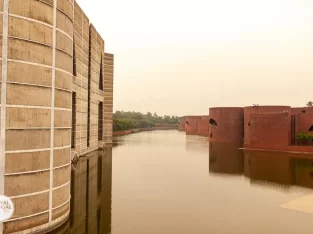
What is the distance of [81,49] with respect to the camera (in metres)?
32.7

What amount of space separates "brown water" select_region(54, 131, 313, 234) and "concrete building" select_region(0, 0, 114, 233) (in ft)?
5.55

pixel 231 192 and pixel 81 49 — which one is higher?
pixel 81 49

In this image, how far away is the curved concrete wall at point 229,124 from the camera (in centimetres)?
5312

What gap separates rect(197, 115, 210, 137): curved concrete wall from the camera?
253 ft

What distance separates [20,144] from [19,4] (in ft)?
16.4

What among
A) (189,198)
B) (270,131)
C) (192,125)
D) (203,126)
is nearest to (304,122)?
(270,131)

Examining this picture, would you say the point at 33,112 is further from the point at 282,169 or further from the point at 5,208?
the point at 282,169

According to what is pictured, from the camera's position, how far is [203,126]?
7975 centimetres

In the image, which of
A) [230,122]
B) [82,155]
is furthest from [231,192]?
[230,122]

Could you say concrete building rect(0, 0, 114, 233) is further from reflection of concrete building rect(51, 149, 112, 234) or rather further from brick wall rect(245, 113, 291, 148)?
brick wall rect(245, 113, 291, 148)

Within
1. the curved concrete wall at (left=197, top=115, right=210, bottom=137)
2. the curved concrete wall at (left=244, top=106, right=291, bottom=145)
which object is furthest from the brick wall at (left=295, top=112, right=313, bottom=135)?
the curved concrete wall at (left=197, top=115, right=210, bottom=137)

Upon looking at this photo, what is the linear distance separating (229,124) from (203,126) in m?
26.5

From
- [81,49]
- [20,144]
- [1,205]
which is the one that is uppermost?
[81,49]

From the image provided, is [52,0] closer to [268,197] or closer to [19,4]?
[19,4]
